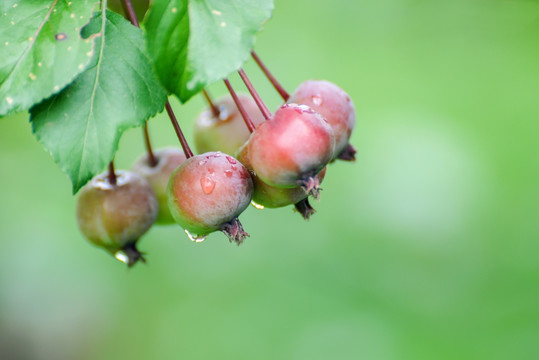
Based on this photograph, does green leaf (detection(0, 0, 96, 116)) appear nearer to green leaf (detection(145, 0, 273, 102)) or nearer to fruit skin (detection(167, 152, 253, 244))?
green leaf (detection(145, 0, 273, 102))

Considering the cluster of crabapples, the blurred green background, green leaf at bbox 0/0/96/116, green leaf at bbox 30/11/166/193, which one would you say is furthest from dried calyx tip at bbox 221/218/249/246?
the blurred green background

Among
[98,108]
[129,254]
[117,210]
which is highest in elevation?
[98,108]

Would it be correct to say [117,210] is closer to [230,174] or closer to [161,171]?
[161,171]

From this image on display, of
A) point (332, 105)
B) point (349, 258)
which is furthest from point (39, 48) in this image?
point (349, 258)

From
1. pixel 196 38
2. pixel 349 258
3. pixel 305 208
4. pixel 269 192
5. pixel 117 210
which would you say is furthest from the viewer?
pixel 349 258

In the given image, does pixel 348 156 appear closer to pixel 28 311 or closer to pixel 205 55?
pixel 205 55

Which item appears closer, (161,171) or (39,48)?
(39,48)

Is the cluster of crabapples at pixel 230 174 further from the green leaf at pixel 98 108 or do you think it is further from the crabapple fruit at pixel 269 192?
the green leaf at pixel 98 108

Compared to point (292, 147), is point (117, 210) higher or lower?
lower
